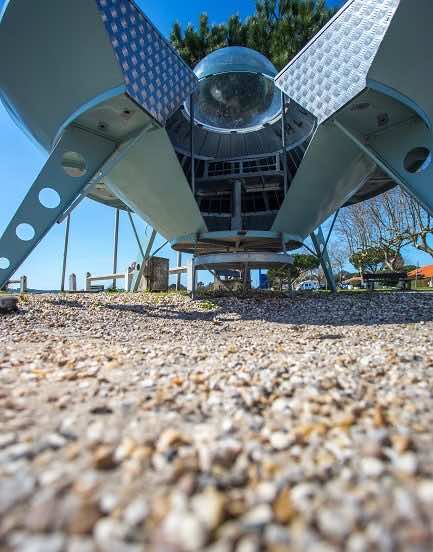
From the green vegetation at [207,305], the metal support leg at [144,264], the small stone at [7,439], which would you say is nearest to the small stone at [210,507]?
the small stone at [7,439]

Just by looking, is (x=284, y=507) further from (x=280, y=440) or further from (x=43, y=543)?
(x=43, y=543)

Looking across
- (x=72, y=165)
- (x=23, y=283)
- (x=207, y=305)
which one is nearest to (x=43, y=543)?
(x=207, y=305)

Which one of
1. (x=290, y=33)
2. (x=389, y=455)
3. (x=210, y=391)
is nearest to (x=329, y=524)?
(x=389, y=455)

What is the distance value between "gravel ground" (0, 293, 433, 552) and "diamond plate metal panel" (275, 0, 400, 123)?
7544 millimetres

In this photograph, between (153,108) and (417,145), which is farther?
(153,108)

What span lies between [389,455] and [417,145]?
9.24 metres

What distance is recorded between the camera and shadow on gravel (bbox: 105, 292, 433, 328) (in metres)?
6.89

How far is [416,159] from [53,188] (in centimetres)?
962

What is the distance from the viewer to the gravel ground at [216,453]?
3.28 feet

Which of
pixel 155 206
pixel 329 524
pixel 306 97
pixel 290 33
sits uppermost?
pixel 290 33

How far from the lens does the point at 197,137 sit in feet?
50.1

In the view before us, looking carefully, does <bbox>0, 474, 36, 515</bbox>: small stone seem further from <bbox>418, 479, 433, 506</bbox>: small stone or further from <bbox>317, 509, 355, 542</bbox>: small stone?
<bbox>418, 479, 433, 506</bbox>: small stone

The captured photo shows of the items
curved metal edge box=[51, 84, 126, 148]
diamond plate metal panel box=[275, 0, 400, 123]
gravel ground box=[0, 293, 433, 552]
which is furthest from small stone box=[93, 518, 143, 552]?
diamond plate metal panel box=[275, 0, 400, 123]

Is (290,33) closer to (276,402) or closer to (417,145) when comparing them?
(417,145)
